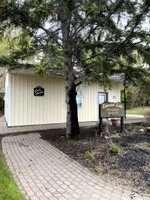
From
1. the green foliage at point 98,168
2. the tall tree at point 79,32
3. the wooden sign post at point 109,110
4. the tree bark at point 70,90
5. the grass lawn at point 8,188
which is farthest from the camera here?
the wooden sign post at point 109,110

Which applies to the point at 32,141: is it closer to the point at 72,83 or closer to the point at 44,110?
the point at 72,83

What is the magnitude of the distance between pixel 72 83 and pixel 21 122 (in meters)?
4.77

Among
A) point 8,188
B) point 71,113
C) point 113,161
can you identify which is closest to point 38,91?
point 71,113

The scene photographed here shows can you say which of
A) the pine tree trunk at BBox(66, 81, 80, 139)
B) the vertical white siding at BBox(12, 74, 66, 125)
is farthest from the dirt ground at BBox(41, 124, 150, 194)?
the vertical white siding at BBox(12, 74, 66, 125)

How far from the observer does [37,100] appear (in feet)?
30.6

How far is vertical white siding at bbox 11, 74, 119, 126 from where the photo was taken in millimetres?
8766

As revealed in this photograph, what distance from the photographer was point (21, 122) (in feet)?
29.2

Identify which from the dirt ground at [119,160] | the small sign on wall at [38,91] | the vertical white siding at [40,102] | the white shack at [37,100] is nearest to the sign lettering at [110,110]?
the dirt ground at [119,160]

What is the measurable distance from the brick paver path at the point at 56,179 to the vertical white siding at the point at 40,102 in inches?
182

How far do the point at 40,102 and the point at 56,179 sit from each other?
6890 millimetres

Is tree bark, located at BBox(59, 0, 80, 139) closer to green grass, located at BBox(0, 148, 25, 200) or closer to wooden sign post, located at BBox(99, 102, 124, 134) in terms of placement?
wooden sign post, located at BBox(99, 102, 124, 134)

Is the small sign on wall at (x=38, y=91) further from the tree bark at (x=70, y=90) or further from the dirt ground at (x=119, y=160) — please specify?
the dirt ground at (x=119, y=160)

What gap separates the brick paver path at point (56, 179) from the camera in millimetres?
2408

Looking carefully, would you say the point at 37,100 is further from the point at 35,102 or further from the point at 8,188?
the point at 8,188
